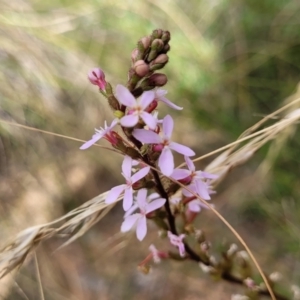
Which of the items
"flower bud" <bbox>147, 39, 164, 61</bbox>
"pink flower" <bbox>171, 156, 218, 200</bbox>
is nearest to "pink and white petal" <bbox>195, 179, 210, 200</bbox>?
"pink flower" <bbox>171, 156, 218, 200</bbox>

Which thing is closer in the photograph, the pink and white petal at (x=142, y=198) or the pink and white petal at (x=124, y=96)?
the pink and white petal at (x=124, y=96)

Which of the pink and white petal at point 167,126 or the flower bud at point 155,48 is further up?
the flower bud at point 155,48

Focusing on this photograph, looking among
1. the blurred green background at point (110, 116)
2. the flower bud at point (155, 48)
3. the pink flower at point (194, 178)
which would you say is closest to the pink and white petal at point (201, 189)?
the pink flower at point (194, 178)

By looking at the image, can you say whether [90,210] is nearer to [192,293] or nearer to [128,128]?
[128,128]

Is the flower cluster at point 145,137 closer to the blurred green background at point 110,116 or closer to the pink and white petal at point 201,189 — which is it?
the pink and white petal at point 201,189

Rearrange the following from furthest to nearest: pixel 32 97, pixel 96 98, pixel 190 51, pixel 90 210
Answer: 1. pixel 96 98
2. pixel 190 51
3. pixel 32 97
4. pixel 90 210

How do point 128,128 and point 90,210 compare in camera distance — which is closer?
point 128,128

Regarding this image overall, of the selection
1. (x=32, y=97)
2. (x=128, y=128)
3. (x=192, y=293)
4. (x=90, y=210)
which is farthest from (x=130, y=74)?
(x=192, y=293)

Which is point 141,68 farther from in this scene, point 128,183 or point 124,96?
point 128,183
